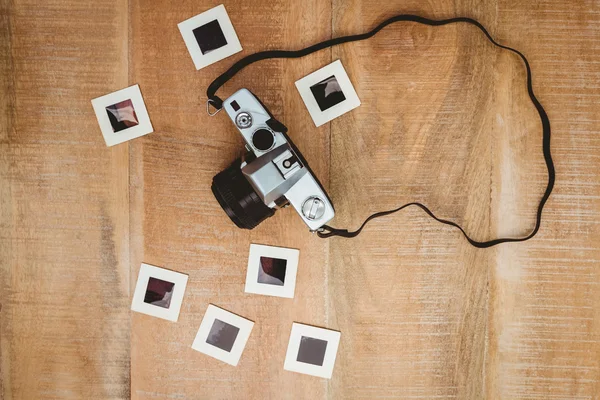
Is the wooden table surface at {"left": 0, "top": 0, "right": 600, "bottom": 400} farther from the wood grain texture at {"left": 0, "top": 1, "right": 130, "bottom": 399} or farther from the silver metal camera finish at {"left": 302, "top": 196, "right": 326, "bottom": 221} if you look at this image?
the silver metal camera finish at {"left": 302, "top": 196, "right": 326, "bottom": 221}

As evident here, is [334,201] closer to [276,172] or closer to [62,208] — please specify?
[276,172]

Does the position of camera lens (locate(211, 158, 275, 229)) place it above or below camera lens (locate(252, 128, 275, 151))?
below

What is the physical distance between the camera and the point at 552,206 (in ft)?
3.77

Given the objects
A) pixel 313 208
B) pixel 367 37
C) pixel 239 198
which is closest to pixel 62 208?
pixel 239 198

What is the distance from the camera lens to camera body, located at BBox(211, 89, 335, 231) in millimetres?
974

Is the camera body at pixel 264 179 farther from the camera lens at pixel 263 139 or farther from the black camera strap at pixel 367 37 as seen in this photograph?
the black camera strap at pixel 367 37

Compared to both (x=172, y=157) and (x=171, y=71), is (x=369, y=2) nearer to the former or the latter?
(x=171, y=71)

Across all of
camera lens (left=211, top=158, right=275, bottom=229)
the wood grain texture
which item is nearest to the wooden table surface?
the wood grain texture

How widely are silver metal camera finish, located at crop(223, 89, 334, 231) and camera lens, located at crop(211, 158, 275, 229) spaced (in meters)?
0.03

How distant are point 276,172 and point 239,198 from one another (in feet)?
0.36

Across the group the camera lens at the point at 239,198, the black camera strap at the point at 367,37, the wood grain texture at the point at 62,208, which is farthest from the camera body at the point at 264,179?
the wood grain texture at the point at 62,208

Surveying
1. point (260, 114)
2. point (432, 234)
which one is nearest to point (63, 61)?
point (260, 114)

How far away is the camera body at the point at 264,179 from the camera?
3.19 ft

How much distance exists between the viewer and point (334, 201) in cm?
114
